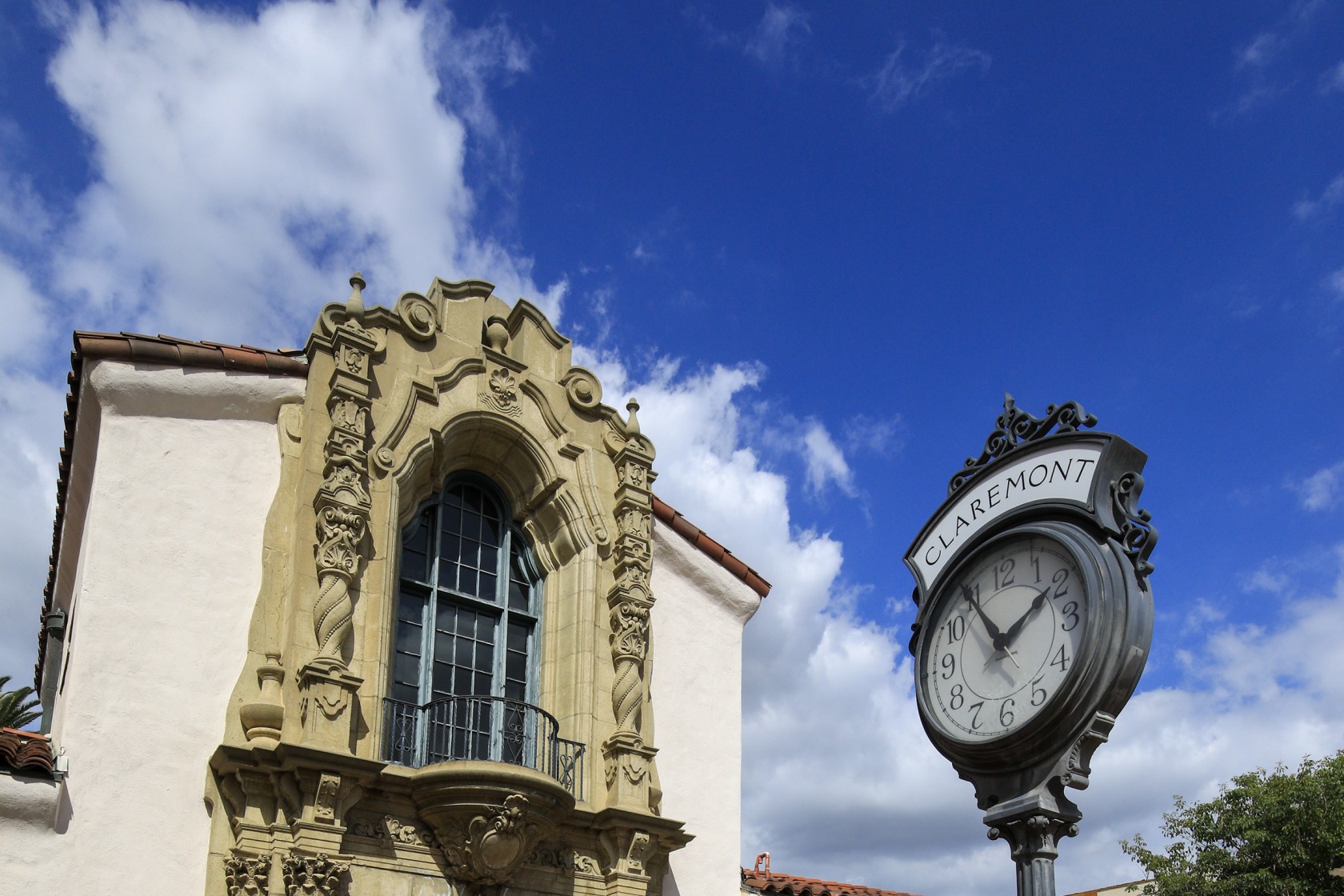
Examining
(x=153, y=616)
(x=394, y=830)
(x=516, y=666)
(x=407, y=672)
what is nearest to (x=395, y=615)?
(x=407, y=672)

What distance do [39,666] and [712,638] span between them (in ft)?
30.9

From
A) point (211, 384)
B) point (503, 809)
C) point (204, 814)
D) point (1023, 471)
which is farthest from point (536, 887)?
point (1023, 471)

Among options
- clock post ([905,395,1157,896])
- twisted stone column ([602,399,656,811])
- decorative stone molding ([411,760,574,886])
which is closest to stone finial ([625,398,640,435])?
twisted stone column ([602,399,656,811])

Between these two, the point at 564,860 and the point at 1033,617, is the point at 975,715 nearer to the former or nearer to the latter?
the point at 1033,617

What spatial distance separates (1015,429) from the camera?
567cm

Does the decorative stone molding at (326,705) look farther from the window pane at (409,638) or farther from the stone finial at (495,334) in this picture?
the stone finial at (495,334)

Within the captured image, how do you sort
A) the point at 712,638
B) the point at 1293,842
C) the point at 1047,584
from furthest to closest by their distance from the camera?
1. the point at 1293,842
2. the point at 712,638
3. the point at 1047,584

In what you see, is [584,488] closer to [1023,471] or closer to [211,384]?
[211,384]

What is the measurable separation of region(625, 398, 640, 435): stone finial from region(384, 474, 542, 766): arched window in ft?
5.75

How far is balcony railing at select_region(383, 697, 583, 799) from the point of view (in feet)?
38.9

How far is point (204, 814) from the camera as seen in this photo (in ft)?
34.2

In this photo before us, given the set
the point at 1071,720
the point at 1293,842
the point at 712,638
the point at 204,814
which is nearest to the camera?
the point at 1071,720

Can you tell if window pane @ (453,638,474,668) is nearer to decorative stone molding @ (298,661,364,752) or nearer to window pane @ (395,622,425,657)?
window pane @ (395,622,425,657)

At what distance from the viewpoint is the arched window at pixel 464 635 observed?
12.2 meters
